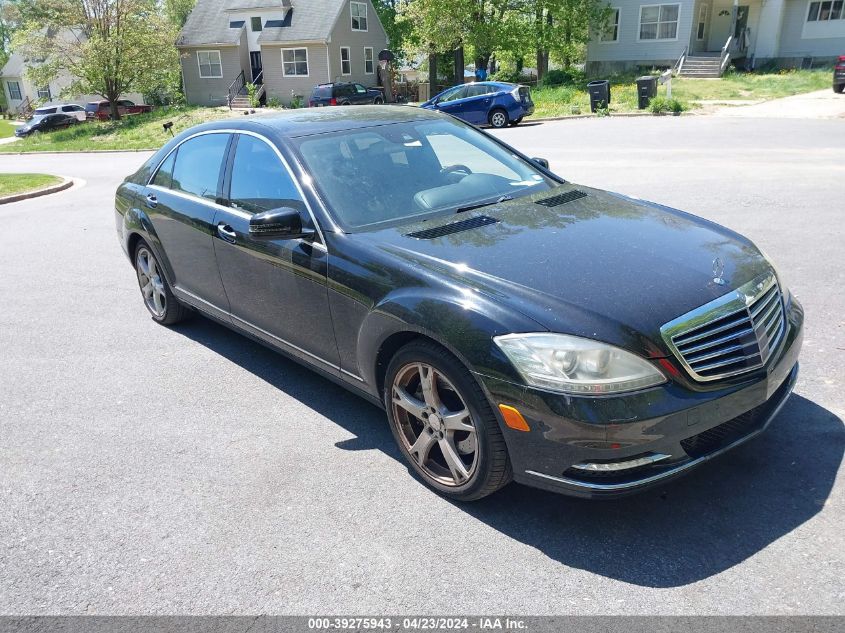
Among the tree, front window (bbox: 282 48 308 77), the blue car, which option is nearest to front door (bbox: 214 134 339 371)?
the blue car

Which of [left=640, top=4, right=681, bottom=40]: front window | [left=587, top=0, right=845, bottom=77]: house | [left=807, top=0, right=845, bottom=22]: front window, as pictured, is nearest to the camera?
[left=807, top=0, right=845, bottom=22]: front window

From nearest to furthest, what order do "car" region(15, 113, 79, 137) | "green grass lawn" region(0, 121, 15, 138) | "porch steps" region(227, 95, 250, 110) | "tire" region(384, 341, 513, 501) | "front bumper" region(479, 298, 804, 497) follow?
"front bumper" region(479, 298, 804, 497), "tire" region(384, 341, 513, 501), "car" region(15, 113, 79, 137), "porch steps" region(227, 95, 250, 110), "green grass lawn" region(0, 121, 15, 138)

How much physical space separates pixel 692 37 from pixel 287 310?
34.5 meters

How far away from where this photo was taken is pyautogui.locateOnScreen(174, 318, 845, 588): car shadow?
283 cm

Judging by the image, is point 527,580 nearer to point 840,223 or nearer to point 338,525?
point 338,525

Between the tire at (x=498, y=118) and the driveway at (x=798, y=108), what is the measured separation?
6.24m

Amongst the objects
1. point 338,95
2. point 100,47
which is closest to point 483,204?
point 338,95

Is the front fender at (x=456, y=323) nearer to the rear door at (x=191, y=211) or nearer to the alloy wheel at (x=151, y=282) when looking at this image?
the rear door at (x=191, y=211)

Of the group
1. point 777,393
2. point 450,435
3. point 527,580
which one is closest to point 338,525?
point 450,435

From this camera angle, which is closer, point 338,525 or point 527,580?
point 527,580

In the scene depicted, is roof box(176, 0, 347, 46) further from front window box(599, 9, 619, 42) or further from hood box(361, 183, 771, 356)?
hood box(361, 183, 771, 356)

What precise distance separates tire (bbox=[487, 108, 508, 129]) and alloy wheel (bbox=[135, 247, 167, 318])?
17.5 m

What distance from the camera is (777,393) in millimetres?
3240

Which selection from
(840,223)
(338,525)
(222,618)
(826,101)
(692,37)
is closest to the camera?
(222,618)
